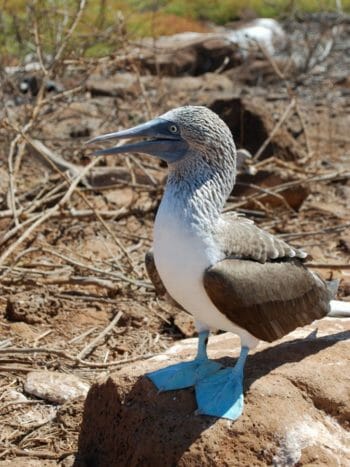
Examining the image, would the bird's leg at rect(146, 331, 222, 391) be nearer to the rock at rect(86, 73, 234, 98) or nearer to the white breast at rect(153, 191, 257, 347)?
the white breast at rect(153, 191, 257, 347)

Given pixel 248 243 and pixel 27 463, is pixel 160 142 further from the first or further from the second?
pixel 27 463

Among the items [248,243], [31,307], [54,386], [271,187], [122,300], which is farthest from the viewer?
[271,187]

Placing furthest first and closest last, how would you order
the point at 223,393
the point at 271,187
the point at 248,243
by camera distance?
the point at 271,187, the point at 248,243, the point at 223,393

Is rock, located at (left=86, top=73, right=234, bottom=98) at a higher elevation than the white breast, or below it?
below

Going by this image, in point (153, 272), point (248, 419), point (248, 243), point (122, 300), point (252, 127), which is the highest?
point (248, 243)

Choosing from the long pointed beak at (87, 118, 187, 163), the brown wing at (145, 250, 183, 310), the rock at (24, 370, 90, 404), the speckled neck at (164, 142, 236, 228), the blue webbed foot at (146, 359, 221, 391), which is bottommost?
the rock at (24, 370, 90, 404)

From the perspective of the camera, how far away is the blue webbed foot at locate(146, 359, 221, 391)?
11.2 feet

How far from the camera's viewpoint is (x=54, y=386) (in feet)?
Answer: 13.9

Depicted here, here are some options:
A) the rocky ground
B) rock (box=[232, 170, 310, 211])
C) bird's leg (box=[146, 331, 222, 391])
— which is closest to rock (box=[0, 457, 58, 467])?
the rocky ground

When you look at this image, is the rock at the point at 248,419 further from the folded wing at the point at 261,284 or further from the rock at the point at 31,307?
the rock at the point at 31,307

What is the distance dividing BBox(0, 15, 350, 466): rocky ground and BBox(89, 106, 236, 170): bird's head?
2.58ft

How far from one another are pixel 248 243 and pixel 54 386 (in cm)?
140

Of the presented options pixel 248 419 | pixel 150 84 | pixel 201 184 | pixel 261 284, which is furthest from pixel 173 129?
pixel 150 84

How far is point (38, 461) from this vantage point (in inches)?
146
